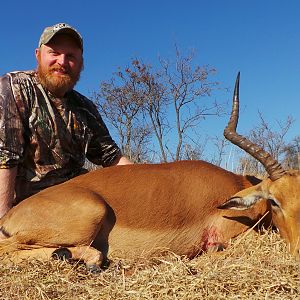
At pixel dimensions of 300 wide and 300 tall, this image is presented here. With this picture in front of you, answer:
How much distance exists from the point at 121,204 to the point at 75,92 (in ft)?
7.80

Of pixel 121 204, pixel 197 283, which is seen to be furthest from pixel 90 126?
pixel 197 283

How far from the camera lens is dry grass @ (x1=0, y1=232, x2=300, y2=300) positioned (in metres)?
2.99

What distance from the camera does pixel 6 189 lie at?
16.8 feet

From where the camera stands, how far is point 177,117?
71.2 feet

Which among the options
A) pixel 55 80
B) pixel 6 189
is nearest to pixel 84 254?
pixel 6 189

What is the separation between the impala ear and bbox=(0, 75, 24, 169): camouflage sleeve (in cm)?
236

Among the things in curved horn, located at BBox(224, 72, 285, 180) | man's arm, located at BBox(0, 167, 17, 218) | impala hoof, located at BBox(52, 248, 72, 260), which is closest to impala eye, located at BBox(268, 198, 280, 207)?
curved horn, located at BBox(224, 72, 285, 180)

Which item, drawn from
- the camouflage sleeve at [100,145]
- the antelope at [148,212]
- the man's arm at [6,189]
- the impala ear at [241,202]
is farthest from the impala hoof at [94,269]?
the camouflage sleeve at [100,145]

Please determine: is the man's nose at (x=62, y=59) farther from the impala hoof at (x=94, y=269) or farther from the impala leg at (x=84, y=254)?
the impala hoof at (x=94, y=269)

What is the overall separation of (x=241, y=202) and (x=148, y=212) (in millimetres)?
952

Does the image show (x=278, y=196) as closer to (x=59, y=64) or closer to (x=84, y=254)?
(x=84, y=254)

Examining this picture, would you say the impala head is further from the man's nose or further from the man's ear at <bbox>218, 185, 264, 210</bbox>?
the man's nose

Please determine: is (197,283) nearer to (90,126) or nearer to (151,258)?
(151,258)

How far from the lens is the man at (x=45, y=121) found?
5.39m
